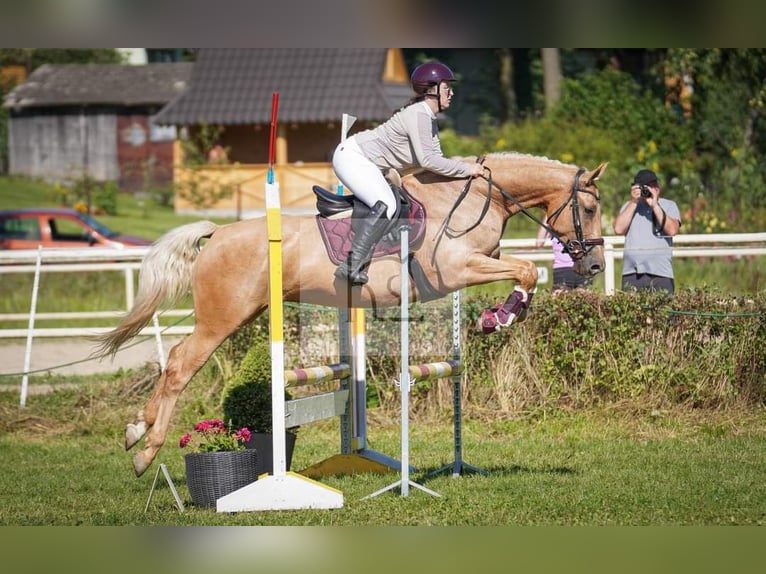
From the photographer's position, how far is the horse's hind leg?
23.6ft

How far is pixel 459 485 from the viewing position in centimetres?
700

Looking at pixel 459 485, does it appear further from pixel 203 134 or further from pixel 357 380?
pixel 203 134

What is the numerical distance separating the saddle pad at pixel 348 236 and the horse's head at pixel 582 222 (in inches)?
38.6

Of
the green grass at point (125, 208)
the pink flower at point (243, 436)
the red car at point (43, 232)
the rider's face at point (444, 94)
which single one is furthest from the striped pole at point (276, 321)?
the green grass at point (125, 208)

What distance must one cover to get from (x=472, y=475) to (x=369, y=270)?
1.59 metres

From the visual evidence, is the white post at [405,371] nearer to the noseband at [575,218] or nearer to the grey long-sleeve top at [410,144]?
the grey long-sleeve top at [410,144]

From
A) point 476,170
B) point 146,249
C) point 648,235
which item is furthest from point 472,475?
point 146,249

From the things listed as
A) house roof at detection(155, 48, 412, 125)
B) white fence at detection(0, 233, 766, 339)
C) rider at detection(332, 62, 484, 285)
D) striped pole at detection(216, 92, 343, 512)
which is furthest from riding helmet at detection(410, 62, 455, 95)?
house roof at detection(155, 48, 412, 125)

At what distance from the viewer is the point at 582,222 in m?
7.39

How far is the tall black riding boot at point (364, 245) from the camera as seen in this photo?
6969mm

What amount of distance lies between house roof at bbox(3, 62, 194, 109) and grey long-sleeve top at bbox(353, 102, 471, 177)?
30811mm

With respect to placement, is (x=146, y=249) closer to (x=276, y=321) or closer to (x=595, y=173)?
(x=276, y=321)

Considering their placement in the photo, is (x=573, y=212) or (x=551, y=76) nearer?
(x=573, y=212)
